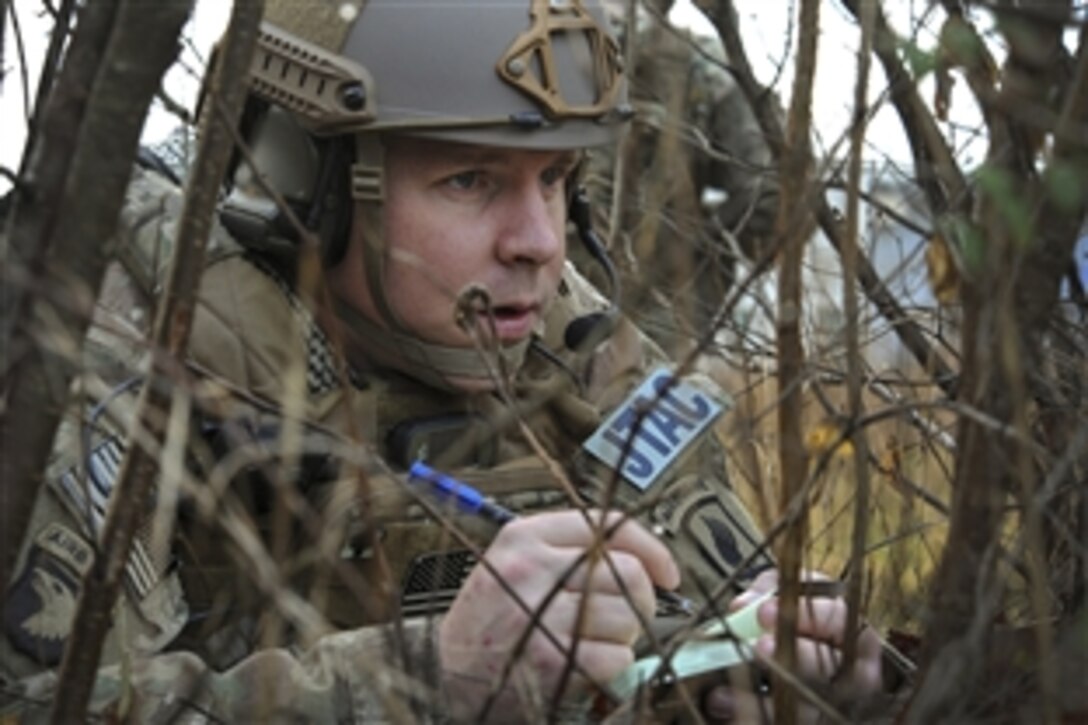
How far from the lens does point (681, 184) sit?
11.3 ft

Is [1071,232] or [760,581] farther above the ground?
[1071,232]

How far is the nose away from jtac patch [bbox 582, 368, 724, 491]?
8.7 inches

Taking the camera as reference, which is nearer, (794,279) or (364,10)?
(794,279)

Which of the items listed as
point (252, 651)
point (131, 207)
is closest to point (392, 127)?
point (131, 207)

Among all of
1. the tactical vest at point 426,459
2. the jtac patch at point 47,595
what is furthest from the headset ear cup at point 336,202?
the jtac patch at point 47,595

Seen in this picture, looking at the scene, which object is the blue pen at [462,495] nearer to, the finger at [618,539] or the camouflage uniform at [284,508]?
the camouflage uniform at [284,508]

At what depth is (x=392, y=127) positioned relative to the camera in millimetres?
2812

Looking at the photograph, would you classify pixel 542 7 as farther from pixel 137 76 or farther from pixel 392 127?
pixel 137 76

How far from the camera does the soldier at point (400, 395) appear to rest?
89.5 inches

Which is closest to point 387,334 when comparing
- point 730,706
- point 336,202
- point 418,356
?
point 418,356

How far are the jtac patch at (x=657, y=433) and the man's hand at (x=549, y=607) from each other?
502 millimetres

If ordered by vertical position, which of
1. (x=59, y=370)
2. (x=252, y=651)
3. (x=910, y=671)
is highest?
(x=59, y=370)

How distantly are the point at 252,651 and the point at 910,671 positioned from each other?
0.82 metres

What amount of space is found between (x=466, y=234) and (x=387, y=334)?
0.66 ft
